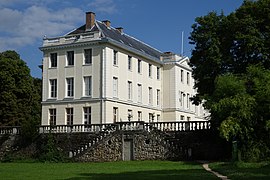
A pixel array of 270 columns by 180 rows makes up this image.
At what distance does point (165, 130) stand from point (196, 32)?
7874 mm

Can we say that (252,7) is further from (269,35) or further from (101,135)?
(101,135)

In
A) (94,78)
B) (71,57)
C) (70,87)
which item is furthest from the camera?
(71,57)

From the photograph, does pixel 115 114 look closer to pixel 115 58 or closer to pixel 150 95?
pixel 115 58

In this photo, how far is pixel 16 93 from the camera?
189 feet

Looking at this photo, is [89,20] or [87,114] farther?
[89,20]

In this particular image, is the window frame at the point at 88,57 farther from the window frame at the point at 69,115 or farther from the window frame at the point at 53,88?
the window frame at the point at 69,115

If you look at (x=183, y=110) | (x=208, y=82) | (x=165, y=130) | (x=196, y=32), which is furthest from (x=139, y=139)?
(x=183, y=110)

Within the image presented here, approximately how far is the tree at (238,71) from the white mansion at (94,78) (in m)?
11.9

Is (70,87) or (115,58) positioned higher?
(115,58)

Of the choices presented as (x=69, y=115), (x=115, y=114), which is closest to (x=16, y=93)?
(x=69, y=115)

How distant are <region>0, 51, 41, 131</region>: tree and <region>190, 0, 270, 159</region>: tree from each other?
2385 centimetres

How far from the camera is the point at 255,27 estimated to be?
35312 millimetres

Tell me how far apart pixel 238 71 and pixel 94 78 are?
686 inches

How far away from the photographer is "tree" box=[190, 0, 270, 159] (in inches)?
1202
